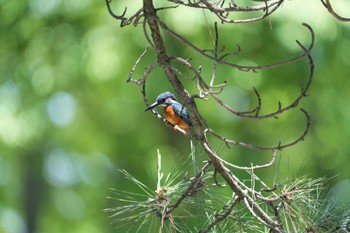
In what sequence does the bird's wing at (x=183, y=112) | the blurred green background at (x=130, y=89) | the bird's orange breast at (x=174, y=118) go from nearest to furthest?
the bird's wing at (x=183, y=112) < the bird's orange breast at (x=174, y=118) < the blurred green background at (x=130, y=89)

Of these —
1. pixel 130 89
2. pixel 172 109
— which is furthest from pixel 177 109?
pixel 130 89

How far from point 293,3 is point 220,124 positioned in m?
1.64

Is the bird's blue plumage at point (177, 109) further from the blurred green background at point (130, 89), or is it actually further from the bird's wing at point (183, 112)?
the blurred green background at point (130, 89)

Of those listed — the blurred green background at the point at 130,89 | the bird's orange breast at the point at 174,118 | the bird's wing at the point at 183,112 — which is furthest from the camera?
the blurred green background at the point at 130,89

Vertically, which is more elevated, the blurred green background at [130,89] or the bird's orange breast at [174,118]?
the blurred green background at [130,89]

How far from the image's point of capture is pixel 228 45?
8.73m

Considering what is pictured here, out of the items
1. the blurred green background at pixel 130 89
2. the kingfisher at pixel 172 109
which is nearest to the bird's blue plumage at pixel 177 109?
the kingfisher at pixel 172 109

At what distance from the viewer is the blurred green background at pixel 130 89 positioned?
340 inches

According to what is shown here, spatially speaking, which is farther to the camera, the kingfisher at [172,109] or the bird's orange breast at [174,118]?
the bird's orange breast at [174,118]

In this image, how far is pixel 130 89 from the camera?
9078 mm

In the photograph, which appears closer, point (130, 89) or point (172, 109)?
point (172, 109)

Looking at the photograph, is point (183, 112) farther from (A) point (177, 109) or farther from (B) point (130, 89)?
(B) point (130, 89)

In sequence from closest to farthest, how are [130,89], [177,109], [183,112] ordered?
1. [183,112]
2. [177,109]
3. [130,89]

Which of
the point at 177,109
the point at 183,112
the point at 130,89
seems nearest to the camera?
the point at 183,112
